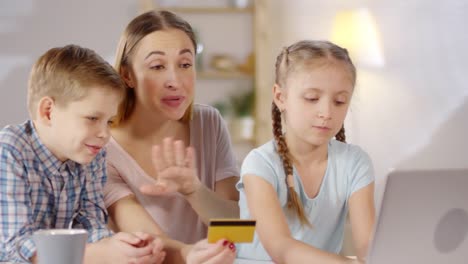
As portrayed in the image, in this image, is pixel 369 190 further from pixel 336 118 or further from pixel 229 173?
pixel 229 173

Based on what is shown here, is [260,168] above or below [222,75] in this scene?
below

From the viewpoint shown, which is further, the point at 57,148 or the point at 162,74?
the point at 162,74

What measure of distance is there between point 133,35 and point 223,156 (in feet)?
1.30

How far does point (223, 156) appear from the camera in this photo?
191 centimetres

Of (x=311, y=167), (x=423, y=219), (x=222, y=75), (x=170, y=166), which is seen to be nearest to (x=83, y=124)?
(x=170, y=166)

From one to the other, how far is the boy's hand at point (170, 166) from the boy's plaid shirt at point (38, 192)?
0.15 metres

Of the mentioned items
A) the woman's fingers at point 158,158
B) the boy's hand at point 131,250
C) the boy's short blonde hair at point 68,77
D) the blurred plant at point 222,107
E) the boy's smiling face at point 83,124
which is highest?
the boy's short blonde hair at point 68,77

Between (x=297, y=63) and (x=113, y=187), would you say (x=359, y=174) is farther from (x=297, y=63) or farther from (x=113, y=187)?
(x=113, y=187)

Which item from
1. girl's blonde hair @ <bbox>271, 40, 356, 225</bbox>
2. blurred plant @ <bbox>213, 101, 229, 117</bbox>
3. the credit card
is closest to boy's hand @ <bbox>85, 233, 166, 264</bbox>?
the credit card

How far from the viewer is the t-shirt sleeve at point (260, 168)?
5.22 feet

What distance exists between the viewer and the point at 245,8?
4676 mm

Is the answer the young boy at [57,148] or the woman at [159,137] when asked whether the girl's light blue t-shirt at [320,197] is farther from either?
the young boy at [57,148]

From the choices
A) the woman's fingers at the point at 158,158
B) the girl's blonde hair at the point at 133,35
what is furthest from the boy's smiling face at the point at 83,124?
the girl's blonde hair at the point at 133,35

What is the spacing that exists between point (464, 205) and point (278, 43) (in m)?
3.73
